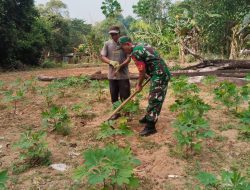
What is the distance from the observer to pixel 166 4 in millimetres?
31922

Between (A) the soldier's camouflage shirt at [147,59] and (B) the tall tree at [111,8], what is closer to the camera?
(A) the soldier's camouflage shirt at [147,59]

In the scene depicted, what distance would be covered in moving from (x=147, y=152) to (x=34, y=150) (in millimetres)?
1406

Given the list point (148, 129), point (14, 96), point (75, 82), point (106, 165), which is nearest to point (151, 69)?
point (148, 129)

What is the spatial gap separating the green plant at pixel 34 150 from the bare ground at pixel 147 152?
0.13m

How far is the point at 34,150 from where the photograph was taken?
4.14 meters

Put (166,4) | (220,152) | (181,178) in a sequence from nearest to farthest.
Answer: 1. (181,178)
2. (220,152)
3. (166,4)

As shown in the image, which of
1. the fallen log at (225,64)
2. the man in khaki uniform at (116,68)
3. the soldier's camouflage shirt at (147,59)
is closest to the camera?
the soldier's camouflage shirt at (147,59)

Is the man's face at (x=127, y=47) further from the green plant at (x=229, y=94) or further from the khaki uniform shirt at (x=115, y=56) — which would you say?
the green plant at (x=229, y=94)

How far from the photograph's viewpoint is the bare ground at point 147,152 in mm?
3729

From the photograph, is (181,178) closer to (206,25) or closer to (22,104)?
(22,104)

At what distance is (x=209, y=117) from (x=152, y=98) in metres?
1.53

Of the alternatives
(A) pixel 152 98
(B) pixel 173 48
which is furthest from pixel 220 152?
(B) pixel 173 48

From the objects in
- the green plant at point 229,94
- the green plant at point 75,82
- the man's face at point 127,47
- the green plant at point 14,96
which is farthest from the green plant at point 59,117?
the green plant at point 75,82

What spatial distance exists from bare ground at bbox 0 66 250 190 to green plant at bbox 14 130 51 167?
0.42 feet
